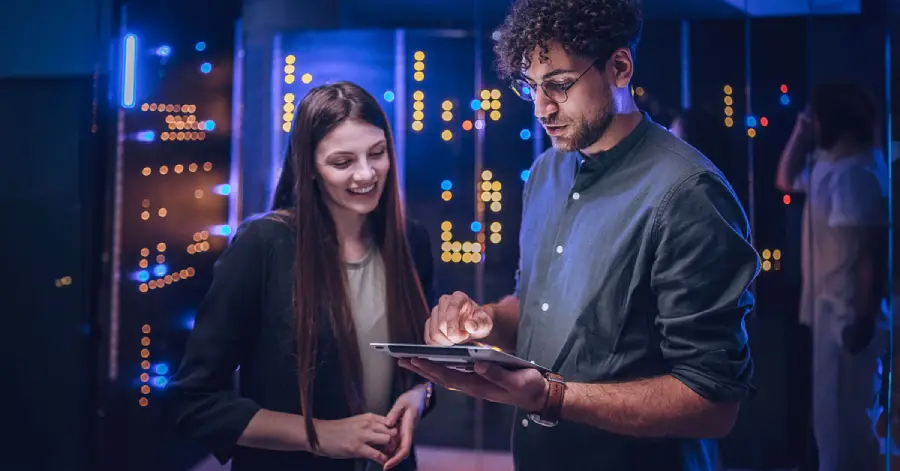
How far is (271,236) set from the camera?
2.03 metres

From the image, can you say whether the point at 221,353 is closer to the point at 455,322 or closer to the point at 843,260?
the point at 455,322

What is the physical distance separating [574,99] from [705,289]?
1.69ft

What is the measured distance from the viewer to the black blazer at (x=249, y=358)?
1.94 metres

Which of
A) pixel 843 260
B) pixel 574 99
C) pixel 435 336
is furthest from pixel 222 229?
pixel 843 260

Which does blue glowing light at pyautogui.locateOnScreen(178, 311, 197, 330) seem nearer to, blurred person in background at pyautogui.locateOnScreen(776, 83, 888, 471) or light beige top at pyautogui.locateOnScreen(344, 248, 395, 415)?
light beige top at pyautogui.locateOnScreen(344, 248, 395, 415)

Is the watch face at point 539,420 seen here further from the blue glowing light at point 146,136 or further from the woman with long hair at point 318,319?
the blue glowing light at point 146,136

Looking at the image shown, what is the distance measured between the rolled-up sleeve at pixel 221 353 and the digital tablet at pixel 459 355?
1.96 ft

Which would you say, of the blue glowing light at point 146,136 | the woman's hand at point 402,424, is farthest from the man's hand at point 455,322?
the blue glowing light at point 146,136

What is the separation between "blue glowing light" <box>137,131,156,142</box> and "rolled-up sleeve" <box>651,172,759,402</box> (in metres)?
1.75

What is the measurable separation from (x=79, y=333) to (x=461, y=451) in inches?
62.9

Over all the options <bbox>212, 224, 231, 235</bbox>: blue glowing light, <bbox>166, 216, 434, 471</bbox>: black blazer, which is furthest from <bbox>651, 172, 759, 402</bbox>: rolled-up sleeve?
<bbox>212, 224, 231, 235</bbox>: blue glowing light

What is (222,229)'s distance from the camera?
301cm

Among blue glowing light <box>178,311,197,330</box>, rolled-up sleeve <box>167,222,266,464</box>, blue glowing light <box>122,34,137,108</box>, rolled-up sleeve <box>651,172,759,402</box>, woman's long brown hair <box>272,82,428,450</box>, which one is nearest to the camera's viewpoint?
rolled-up sleeve <box>651,172,759,402</box>

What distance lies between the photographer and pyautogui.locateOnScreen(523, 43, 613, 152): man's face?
5.70 feet
